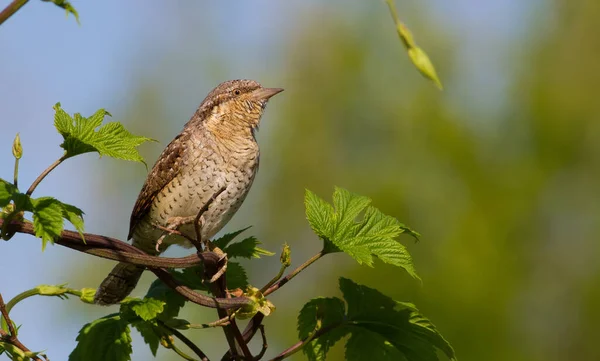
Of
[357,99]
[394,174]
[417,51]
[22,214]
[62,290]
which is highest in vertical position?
[357,99]

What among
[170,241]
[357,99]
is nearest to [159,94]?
[357,99]

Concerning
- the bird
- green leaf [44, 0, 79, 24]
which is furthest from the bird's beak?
green leaf [44, 0, 79, 24]

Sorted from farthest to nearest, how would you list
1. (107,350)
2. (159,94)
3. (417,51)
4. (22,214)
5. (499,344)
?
(159,94) → (499,344) → (107,350) → (22,214) → (417,51)

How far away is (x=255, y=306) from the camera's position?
1.75 metres

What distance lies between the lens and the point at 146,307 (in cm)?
178

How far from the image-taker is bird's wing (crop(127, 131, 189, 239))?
3.38 metres

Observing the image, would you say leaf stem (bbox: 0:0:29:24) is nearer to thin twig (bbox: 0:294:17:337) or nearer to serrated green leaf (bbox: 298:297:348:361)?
thin twig (bbox: 0:294:17:337)

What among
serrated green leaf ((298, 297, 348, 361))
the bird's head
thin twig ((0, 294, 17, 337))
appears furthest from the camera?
the bird's head

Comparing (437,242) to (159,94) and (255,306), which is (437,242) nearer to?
(159,94)

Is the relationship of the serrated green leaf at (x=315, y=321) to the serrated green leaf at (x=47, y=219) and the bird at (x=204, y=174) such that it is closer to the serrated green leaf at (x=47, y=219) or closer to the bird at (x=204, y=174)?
the serrated green leaf at (x=47, y=219)

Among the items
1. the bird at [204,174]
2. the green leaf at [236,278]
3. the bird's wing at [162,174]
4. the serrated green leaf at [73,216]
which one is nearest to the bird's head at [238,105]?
the bird at [204,174]

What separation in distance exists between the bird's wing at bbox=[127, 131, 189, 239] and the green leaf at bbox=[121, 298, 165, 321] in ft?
5.13

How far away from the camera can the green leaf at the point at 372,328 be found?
6.50 ft

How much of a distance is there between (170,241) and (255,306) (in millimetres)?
1567
